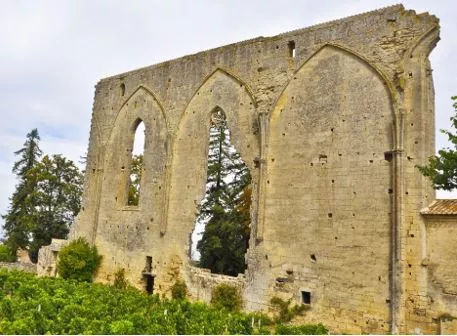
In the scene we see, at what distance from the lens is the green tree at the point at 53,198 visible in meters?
29.4

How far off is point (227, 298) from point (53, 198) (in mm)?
21113

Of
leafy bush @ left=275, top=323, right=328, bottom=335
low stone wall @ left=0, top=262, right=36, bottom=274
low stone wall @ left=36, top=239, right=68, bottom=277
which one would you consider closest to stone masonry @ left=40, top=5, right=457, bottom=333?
leafy bush @ left=275, top=323, right=328, bottom=335

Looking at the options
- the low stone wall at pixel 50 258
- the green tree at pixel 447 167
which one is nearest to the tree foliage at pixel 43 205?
the low stone wall at pixel 50 258

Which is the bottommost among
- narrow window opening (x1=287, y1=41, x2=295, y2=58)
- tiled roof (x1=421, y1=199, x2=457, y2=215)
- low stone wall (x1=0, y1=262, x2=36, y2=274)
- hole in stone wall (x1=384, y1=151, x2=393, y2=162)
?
low stone wall (x1=0, y1=262, x2=36, y2=274)

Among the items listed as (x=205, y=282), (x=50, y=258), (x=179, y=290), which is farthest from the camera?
(x=50, y=258)

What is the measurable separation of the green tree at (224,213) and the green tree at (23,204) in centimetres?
1226

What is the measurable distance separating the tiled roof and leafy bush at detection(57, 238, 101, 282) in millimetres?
13158

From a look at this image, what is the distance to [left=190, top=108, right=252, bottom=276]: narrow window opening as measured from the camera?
2436 centimetres

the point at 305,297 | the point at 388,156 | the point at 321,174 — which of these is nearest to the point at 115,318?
the point at 305,297

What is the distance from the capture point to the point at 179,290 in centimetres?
1540

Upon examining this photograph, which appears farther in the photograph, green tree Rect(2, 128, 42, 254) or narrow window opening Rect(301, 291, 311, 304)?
green tree Rect(2, 128, 42, 254)

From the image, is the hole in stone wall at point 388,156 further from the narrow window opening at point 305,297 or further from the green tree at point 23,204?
the green tree at point 23,204

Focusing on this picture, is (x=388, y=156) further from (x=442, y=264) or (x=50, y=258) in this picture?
(x=50, y=258)

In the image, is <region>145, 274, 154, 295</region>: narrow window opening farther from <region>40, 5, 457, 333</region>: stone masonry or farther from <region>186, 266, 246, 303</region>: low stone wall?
<region>186, 266, 246, 303</region>: low stone wall
